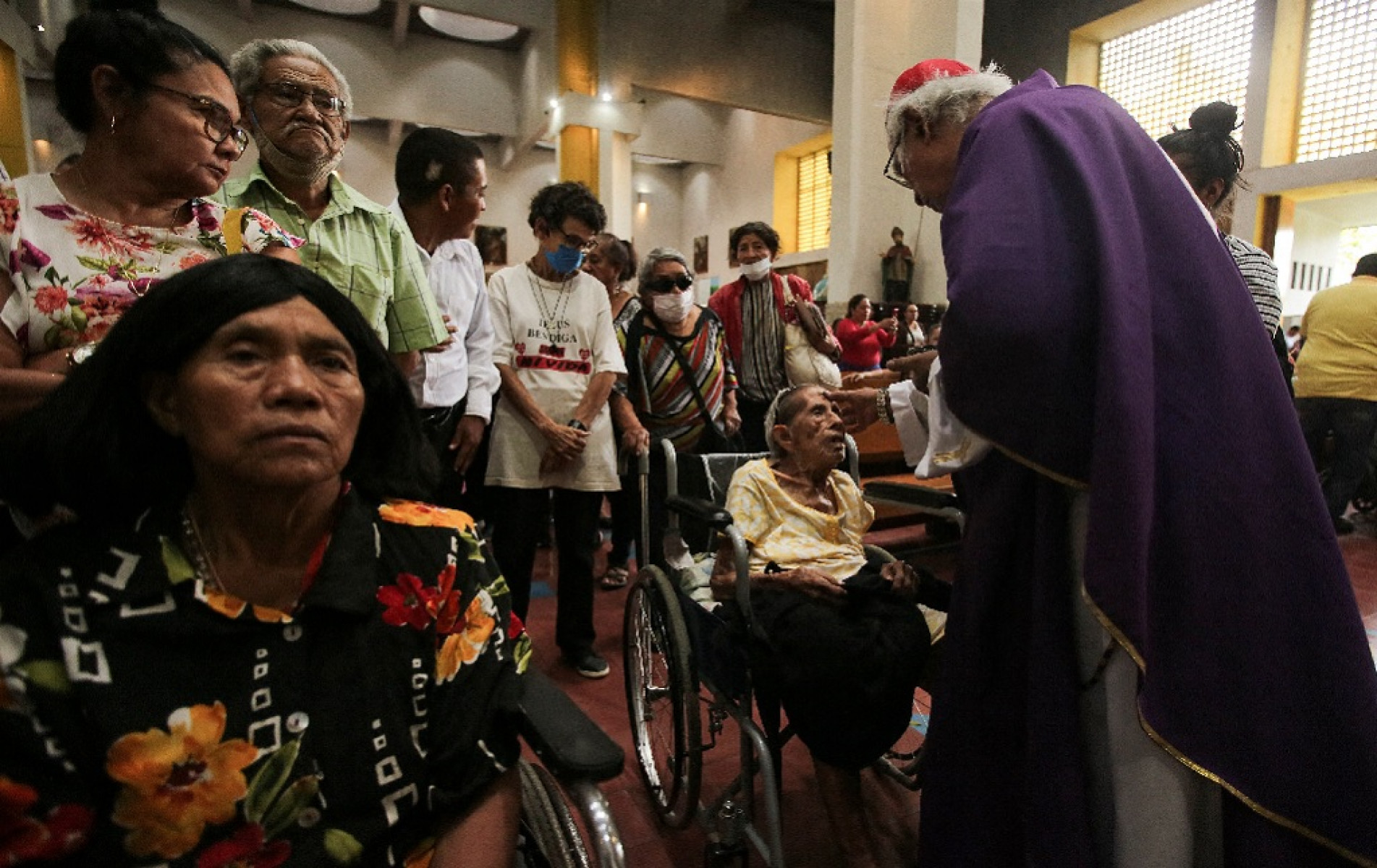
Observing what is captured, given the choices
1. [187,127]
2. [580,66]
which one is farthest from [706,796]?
[580,66]

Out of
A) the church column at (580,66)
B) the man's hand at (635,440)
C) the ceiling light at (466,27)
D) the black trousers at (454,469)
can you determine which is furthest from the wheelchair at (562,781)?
the ceiling light at (466,27)

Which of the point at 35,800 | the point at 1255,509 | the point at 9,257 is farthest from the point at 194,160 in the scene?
the point at 1255,509

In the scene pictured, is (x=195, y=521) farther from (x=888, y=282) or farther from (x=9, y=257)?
(x=888, y=282)

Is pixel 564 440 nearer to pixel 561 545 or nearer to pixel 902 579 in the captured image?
pixel 561 545

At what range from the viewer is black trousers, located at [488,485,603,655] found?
8.50 ft

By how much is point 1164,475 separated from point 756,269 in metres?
2.68

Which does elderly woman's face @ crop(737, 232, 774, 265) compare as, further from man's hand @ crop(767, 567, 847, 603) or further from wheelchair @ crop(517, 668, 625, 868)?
wheelchair @ crop(517, 668, 625, 868)

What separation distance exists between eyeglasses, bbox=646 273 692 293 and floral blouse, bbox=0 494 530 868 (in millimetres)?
2084

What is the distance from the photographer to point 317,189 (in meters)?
1.66

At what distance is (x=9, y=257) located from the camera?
1106 millimetres

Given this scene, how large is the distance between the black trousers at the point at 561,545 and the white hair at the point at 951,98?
174 cm

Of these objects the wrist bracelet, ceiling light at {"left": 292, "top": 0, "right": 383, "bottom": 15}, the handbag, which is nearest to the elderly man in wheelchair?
the wrist bracelet

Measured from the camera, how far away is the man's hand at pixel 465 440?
2.35 m

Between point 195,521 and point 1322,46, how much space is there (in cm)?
1083
